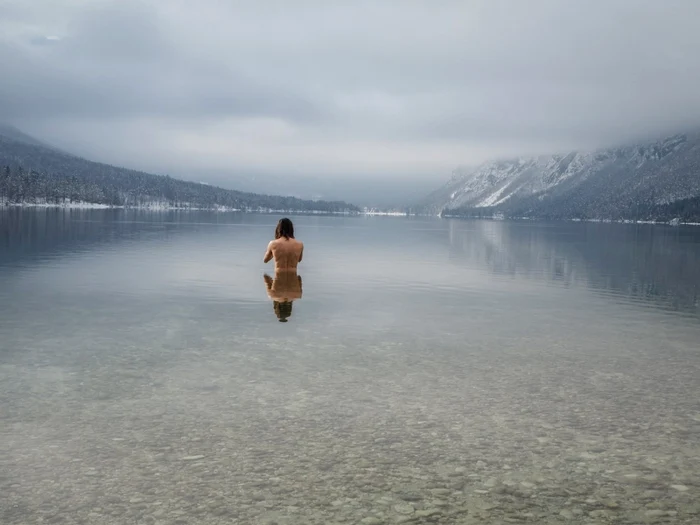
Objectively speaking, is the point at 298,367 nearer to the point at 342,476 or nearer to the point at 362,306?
the point at 342,476

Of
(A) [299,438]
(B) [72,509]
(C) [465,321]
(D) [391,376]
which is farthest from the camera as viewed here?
(C) [465,321]

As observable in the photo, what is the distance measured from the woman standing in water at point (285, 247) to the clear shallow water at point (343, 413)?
3807 mm

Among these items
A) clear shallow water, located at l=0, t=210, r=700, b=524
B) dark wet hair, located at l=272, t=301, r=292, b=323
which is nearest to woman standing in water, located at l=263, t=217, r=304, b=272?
dark wet hair, located at l=272, t=301, r=292, b=323

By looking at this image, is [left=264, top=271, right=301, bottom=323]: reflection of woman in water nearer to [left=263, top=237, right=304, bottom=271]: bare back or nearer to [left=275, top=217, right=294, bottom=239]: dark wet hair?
[left=263, top=237, right=304, bottom=271]: bare back

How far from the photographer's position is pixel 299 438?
9.69 meters

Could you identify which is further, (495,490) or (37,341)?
(37,341)

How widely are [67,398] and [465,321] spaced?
1385 centimetres

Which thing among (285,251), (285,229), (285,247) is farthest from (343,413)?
(285,251)

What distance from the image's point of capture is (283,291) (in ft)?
94.7

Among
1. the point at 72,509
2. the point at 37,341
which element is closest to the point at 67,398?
the point at 72,509

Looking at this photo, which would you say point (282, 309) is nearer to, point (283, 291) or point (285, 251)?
point (283, 291)

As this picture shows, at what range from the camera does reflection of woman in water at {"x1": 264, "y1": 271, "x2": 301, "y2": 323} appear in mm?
22586

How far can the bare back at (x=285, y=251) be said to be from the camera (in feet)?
92.4

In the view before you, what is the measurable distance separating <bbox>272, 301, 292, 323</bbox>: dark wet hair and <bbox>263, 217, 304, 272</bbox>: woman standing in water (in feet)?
10.2
